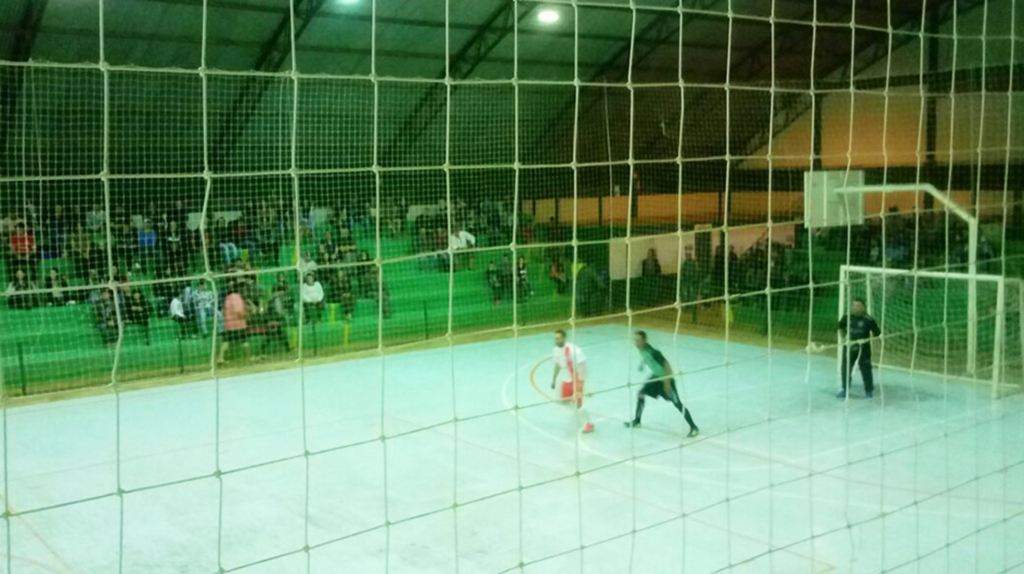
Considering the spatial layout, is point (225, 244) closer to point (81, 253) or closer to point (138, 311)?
point (138, 311)

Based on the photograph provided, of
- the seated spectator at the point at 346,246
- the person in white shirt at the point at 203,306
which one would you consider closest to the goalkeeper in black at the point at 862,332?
the seated spectator at the point at 346,246

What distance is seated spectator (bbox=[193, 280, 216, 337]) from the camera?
10.1 m

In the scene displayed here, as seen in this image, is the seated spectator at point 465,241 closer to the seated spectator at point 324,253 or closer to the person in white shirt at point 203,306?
the seated spectator at point 324,253

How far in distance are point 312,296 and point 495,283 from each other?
2.62m

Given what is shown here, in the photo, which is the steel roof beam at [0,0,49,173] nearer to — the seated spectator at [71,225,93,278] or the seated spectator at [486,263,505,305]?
the seated spectator at [71,225,93,278]

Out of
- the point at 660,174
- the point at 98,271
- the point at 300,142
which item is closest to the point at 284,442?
the point at 98,271

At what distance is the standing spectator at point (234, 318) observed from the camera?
Result: 10.4 m

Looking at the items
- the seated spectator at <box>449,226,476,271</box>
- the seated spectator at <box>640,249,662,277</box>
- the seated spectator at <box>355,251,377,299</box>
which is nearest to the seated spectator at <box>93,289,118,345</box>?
the seated spectator at <box>355,251,377,299</box>

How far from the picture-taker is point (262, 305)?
10.6 metres

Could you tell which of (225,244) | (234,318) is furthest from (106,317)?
(225,244)

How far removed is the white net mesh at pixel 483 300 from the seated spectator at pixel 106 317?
3cm

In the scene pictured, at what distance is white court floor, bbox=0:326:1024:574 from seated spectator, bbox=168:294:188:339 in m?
0.73

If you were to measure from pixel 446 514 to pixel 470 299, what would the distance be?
6754mm

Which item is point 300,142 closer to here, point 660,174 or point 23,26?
point 23,26
